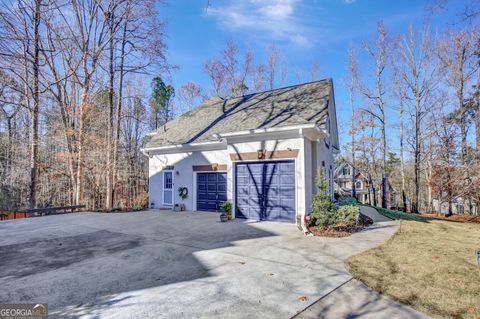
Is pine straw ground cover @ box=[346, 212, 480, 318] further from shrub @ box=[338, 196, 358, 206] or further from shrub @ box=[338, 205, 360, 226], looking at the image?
shrub @ box=[338, 196, 358, 206]

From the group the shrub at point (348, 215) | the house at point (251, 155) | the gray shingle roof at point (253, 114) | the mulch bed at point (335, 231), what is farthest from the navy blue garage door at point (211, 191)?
the shrub at point (348, 215)

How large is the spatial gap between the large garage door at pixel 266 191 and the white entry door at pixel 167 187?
480 cm

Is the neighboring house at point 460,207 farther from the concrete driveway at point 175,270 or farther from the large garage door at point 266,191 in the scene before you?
the concrete driveway at point 175,270

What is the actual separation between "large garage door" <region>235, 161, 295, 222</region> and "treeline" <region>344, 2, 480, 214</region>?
1360 centimetres

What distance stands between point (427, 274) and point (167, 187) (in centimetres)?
1191

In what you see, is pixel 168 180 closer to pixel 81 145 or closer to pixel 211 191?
pixel 211 191

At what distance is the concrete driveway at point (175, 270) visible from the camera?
3363mm

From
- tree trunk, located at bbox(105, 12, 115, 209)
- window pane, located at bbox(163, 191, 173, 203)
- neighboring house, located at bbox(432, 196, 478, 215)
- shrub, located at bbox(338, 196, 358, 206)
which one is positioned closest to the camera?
shrub, located at bbox(338, 196, 358, 206)

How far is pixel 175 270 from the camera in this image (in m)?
4.66

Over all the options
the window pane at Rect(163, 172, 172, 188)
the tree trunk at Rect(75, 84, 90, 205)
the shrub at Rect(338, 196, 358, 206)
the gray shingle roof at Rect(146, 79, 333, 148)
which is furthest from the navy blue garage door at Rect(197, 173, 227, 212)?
the tree trunk at Rect(75, 84, 90, 205)

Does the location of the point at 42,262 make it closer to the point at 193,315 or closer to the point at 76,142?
the point at 193,315

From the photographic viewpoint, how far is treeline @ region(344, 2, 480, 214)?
17.9 metres

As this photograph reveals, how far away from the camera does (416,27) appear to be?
21.0m

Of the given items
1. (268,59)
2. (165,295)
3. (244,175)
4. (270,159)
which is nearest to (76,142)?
(244,175)
